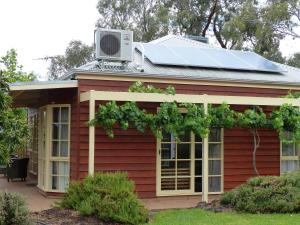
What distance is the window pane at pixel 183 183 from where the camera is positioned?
12.1 meters

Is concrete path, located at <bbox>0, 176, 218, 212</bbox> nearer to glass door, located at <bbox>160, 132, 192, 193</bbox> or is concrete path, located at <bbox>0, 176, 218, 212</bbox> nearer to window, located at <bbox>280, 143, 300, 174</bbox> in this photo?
glass door, located at <bbox>160, 132, 192, 193</bbox>

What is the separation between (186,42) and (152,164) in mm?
5620

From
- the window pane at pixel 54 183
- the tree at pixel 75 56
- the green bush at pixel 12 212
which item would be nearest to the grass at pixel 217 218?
the green bush at pixel 12 212

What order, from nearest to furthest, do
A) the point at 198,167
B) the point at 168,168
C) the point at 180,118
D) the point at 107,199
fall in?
the point at 107,199, the point at 180,118, the point at 168,168, the point at 198,167

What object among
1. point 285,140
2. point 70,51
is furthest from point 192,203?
point 70,51

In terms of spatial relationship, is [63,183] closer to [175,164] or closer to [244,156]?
[175,164]

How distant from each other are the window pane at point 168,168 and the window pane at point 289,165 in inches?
125

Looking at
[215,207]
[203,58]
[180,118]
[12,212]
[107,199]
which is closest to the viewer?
→ [12,212]

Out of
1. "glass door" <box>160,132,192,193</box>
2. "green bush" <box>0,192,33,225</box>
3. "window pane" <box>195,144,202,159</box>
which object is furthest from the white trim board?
"green bush" <box>0,192,33,225</box>

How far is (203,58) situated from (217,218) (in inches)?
229

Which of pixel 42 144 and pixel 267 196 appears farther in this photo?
pixel 42 144

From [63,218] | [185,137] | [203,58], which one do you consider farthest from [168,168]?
[63,218]

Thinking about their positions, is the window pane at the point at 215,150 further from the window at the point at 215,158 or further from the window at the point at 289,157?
the window at the point at 289,157

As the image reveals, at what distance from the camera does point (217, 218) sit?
29.1 ft
